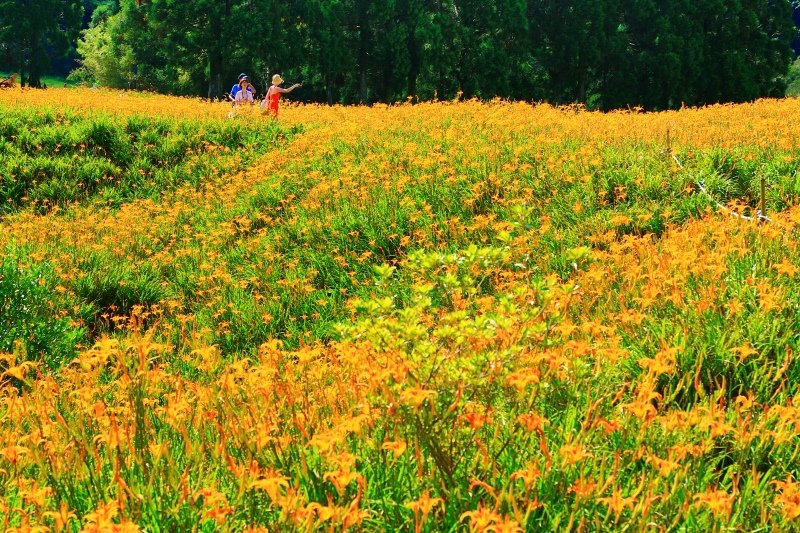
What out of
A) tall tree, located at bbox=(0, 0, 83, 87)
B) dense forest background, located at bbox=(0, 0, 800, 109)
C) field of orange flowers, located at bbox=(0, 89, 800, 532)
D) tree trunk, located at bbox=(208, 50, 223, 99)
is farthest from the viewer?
tall tree, located at bbox=(0, 0, 83, 87)

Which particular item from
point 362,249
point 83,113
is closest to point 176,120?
point 83,113

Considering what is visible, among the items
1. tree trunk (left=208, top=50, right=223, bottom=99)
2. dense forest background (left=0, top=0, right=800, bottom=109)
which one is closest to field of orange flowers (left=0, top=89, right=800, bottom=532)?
tree trunk (left=208, top=50, right=223, bottom=99)

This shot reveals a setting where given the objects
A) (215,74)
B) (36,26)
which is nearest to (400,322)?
(215,74)

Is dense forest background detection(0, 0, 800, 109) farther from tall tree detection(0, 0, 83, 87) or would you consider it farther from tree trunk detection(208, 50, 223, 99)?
tall tree detection(0, 0, 83, 87)

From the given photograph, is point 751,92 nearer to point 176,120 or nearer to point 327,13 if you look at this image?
point 327,13

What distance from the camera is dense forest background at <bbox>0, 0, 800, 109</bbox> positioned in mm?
33688

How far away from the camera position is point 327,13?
1340 inches

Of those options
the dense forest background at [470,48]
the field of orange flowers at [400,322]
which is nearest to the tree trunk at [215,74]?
the dense forest background at [470,48]

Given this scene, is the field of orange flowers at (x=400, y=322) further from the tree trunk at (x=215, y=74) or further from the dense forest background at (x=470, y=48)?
the dense forest background at (x=470, y=48)

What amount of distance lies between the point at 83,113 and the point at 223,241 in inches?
370

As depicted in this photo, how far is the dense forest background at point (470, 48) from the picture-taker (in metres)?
33.7

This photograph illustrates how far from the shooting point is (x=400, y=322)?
8.89 feet

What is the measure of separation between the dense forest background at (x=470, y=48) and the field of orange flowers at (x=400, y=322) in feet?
62.8

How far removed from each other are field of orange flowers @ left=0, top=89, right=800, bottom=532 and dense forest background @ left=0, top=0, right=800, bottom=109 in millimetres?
19136
